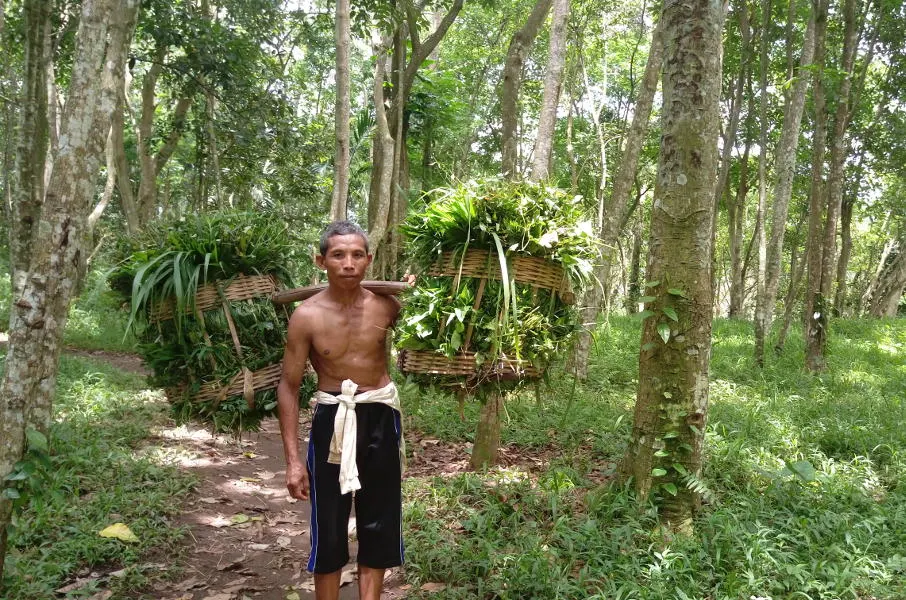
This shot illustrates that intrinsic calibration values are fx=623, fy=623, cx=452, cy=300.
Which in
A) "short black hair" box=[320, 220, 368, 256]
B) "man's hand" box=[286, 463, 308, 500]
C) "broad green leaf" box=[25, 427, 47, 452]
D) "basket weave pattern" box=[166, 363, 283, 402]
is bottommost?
"man's hand" box=[286, 463, 308, 500]

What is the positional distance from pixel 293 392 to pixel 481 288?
3.40 feet

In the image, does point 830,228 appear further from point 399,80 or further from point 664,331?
point 664,331

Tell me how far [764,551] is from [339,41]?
4.49 m

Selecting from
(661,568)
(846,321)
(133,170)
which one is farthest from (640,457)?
(133,170)

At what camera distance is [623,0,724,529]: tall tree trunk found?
3582 mm

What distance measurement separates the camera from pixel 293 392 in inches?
118

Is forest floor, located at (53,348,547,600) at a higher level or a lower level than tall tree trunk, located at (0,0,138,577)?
lower

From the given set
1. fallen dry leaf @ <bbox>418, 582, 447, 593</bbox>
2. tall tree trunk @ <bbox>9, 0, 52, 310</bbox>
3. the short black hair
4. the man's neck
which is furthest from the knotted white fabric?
tall tree trunk @ <bbox>9, 0, 52, 310</bbox>

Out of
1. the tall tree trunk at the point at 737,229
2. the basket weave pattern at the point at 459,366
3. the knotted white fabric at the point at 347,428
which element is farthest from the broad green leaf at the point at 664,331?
the tall tree trunk at the point at 737,229

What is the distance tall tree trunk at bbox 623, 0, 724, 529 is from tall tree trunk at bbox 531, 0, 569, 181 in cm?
137

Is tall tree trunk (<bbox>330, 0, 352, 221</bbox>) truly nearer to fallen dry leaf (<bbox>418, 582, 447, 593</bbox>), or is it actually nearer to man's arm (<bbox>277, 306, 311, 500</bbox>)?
man's arm (<bbox>277, 306, 311, 500</bbox>)

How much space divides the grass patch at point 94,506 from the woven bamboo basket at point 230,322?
28.5 inches

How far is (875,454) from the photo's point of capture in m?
4.91

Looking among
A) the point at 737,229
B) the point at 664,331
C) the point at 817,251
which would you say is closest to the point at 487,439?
the point at 664,331
